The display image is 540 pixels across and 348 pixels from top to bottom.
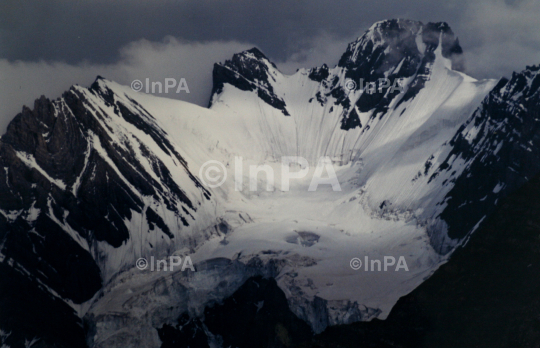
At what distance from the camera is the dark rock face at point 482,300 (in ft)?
443

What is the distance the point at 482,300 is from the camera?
14288cm

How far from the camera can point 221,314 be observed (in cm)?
19700

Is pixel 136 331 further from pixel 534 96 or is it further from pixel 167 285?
pixel 534 96

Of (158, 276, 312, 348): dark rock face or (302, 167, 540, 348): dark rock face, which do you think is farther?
(158, 276, 312, 348): dark rock face

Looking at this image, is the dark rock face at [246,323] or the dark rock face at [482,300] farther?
the dark rock face at [246,323]

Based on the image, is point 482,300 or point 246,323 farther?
point 246,323

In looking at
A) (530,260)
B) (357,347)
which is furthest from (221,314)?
(530,260)

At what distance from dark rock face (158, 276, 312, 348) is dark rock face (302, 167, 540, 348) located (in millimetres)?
27690

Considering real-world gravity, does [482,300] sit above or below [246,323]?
above

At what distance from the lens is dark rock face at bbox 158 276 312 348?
184 m

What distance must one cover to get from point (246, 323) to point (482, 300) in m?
65.2

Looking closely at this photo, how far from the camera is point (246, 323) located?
19312 centimetres

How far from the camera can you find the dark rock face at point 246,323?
184 metres

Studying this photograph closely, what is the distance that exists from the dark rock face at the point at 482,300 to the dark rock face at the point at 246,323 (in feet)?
90.8
